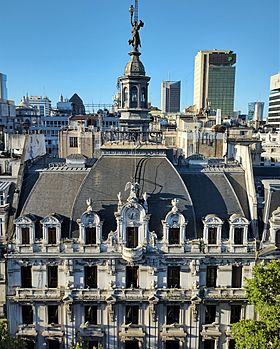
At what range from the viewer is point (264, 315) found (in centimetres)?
3656

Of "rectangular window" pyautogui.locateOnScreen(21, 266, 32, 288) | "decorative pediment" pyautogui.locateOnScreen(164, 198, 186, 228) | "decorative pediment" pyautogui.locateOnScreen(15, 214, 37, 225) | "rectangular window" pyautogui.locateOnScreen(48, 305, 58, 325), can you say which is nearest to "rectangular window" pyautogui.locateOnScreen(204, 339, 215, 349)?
"decorative pediment" pyautogui.locateOnScreen(164, 198, 186, 228)

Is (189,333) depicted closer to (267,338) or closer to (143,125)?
(267,338)

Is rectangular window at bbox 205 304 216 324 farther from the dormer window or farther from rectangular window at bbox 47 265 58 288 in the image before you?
rectangular window at bbox 47 265 58 288

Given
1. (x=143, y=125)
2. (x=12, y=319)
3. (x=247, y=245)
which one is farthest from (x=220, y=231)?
(x=12, y=319)

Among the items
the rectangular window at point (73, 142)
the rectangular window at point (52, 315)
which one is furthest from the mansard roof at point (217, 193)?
the rectangular window at point (73, 142)

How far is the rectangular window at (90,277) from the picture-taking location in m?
45.9

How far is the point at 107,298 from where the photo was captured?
45.1m

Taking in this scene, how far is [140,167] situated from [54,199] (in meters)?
12.2

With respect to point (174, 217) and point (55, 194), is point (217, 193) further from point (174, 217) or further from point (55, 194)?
point (55, 194)

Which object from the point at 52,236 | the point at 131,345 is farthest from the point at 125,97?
the point at 131,345

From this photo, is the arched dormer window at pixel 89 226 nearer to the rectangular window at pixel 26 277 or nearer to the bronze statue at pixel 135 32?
the rectangular window at pixel 26 277

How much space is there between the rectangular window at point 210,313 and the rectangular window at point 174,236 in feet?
30.4

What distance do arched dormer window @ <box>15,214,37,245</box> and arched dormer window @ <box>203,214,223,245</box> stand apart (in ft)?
69.5

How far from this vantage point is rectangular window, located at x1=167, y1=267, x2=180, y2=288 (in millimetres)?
46094
